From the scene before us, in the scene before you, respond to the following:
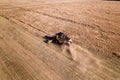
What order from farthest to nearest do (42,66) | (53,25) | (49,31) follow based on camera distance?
1. (53,25)
2. (49,31)
3. (42,66)

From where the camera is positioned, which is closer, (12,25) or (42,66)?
(42,66)

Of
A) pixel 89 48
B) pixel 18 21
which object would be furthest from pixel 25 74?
pixel 18 21

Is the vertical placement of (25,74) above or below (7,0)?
below

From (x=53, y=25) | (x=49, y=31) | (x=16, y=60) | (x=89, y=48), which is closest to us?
(x=16, y=60)

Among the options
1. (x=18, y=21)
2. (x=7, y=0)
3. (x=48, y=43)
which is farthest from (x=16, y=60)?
(x=7, y=0)

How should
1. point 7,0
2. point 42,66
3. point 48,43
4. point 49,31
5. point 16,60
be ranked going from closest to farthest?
point 42,66 → point 16,60 → point 48,43 → point 49,31 → point 7,0

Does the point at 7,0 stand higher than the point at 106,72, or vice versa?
the point at 7,0

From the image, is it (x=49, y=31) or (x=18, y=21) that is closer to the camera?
(x=49, y=31)

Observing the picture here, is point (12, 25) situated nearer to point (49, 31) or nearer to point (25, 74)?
point (49, 31)

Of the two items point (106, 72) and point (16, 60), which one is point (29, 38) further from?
point (106, 72)
